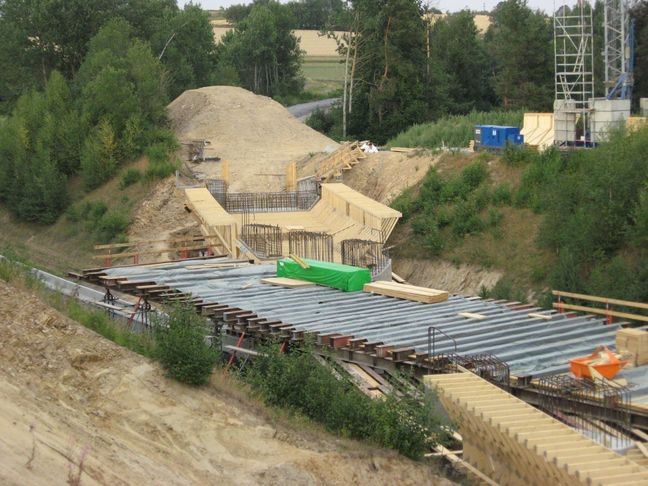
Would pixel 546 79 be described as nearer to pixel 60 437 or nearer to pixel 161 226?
pixel 161 226

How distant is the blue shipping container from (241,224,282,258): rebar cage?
8.84 metres

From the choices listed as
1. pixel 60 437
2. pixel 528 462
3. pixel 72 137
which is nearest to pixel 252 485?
pixel 60 437

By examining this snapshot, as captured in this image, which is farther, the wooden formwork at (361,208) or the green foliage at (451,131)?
the green foliage at (451,131)

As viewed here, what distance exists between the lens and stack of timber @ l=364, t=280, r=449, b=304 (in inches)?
979

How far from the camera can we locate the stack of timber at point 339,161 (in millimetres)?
44144

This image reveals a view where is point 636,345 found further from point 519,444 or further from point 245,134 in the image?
point 245,134

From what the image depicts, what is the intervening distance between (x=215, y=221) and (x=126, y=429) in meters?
21.9

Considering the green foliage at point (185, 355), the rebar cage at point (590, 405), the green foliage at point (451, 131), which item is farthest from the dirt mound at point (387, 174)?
the green foliage at point (185, 355)

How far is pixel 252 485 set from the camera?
13977 millimetres

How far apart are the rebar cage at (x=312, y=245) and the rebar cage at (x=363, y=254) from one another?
3.31 ft

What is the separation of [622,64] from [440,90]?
776 inches

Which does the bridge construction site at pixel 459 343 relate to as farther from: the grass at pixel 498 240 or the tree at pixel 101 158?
the tree at pixel 101 158

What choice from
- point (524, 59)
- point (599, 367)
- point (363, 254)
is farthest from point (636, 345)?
point (524, 59)

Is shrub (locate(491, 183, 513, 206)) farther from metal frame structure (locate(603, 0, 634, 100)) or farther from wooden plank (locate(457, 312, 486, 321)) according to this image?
wooden plank (locate(457, 312, 486, 321))
